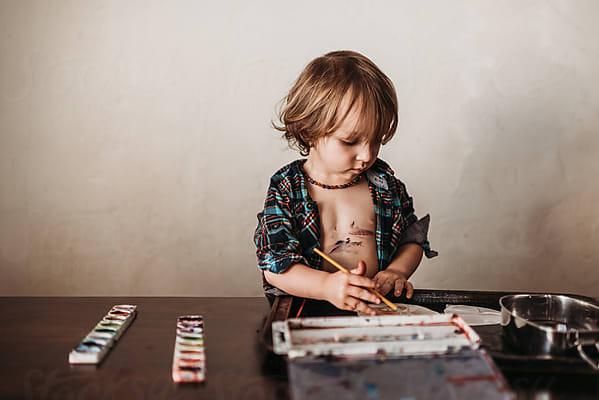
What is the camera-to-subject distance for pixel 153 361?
32.6 inches

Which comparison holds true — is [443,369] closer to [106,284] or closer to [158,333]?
[158,333]

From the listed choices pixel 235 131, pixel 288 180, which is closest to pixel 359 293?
pixel 288 180

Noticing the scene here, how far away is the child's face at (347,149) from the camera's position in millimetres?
1164

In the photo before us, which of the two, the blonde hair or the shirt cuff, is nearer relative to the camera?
the blonde hair

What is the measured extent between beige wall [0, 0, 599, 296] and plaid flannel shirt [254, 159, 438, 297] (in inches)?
21.1

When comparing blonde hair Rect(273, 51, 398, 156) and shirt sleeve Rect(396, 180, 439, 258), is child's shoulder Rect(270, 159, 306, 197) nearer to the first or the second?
blonde hair Rect(273, 51, 398, 156)

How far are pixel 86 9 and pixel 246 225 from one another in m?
0.85

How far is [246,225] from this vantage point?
1880 millimetres

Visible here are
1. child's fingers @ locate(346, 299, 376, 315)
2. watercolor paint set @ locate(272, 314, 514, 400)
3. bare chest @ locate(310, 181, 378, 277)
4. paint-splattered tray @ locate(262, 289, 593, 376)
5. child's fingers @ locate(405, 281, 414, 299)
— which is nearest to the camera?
watercolor paint set @ locate(272, 314, 514, 400)

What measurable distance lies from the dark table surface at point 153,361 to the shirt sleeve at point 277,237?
0.34ft

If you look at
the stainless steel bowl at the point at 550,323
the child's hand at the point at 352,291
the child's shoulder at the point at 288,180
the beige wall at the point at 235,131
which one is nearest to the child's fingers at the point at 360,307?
the child's hand at the point at 352,291

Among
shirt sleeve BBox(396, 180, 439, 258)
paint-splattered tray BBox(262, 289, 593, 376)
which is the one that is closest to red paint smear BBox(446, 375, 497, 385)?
paint-splattered tray BBox(262, 289, 593, 376)

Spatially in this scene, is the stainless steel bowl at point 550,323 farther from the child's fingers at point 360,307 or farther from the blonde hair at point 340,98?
the blonde hair at point 340,98

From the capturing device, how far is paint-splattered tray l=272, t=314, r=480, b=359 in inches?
30.0
